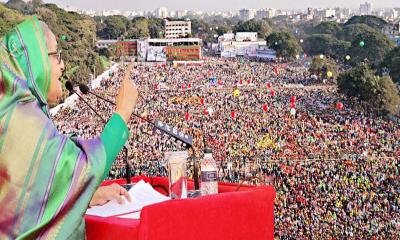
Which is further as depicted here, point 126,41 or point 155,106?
point 126,41

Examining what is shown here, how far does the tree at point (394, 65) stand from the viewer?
2883 centimetres

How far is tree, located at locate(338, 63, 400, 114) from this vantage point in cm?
2113

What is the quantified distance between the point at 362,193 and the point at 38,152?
30.9 ft

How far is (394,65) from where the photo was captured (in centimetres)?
2919

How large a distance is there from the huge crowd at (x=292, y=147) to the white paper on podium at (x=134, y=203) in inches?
6.1

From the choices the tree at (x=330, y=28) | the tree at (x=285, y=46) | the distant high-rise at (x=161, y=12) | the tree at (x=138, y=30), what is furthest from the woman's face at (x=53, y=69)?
the distant high-rise at (x=161, y=12)

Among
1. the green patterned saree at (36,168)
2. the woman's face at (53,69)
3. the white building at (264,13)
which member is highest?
the woman's face at (53,69)

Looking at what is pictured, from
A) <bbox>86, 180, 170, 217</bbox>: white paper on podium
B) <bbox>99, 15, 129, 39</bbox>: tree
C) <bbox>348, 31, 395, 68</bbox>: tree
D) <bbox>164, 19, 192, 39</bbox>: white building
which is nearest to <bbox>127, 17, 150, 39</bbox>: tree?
<bbox>99, 15, 129, 39</bbox>: tree

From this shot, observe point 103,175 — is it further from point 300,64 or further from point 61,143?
point 300,64

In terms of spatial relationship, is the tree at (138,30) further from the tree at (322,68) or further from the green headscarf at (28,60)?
the green headscarf at (28,60)

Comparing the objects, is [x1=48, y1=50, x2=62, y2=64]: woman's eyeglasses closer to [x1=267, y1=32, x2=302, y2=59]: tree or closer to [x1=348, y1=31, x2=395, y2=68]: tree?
[x1=348, y1=31, x2=395, y2=68]: tree

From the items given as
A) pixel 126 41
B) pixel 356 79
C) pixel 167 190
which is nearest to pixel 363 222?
pixel 167 190

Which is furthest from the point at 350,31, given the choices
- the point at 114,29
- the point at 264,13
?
the point at 264,13

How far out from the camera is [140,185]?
5.08 feet
